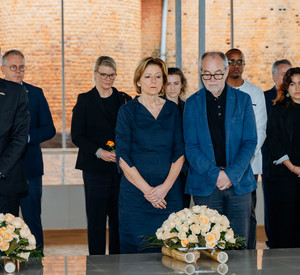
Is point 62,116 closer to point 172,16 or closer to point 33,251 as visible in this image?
point 172,16

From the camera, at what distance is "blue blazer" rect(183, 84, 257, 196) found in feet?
12.5

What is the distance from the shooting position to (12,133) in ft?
12.1

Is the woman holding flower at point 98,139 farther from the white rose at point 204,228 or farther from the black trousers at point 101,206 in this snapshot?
the white rose at point 204,228

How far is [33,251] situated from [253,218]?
2.44m

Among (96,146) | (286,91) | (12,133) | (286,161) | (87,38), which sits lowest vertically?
(286,161)

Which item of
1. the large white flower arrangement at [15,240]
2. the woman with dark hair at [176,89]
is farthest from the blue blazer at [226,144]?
the large white flower arrangement at [15,240]

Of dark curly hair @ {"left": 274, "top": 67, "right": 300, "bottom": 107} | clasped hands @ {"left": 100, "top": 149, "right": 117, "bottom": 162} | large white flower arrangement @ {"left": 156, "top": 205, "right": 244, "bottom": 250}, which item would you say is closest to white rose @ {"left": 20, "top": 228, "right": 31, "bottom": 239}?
large white flower arrangement @ {"left": 156, "top": 205, "right": 244, "bottom": 250}

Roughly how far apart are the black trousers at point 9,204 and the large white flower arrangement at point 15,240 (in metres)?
0.78

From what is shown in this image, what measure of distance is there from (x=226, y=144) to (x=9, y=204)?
1394 millimetres

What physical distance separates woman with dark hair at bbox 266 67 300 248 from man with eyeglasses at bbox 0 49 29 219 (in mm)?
1943

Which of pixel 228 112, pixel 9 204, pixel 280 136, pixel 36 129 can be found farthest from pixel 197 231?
pixel 36 129

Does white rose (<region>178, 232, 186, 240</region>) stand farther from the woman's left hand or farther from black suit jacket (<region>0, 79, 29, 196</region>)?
black suit jacket (<region>0, 79, 29, 196</region>)

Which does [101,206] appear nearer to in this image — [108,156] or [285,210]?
[108,156]

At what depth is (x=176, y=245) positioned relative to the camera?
3023 millimetres
